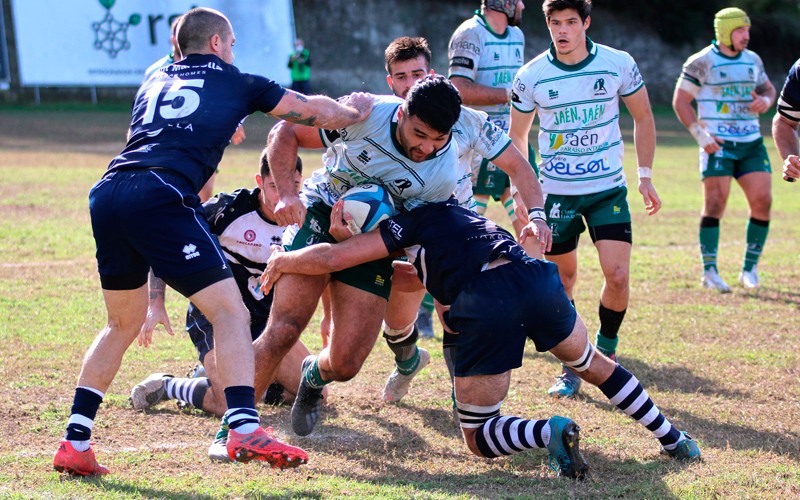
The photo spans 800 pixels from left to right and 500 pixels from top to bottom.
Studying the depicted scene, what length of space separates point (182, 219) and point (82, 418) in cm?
101

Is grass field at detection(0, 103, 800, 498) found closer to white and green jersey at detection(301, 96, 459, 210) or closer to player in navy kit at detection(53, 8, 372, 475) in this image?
player in navy kit at detection(53, 8, 372, 475)

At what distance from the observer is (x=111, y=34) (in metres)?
30.2

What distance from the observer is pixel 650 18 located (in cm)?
3828

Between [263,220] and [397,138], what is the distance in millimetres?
1385

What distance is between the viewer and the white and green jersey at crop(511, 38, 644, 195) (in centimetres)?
616

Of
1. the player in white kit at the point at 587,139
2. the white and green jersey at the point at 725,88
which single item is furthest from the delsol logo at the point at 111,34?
the player in white kit at the point at 587,139

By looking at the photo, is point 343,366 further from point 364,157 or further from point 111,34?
point 111,34

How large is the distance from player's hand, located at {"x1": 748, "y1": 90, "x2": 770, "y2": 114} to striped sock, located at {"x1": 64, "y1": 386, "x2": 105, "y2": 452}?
711cm

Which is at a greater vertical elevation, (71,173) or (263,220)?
(263,220)

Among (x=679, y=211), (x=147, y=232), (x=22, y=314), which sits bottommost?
(x=679, y=211)

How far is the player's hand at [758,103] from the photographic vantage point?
929 cm

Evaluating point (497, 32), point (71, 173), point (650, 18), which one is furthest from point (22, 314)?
point (650, 18)

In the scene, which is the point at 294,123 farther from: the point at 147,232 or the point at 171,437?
the point at 171,437

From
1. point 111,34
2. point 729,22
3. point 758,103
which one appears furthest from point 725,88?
point 111,34
